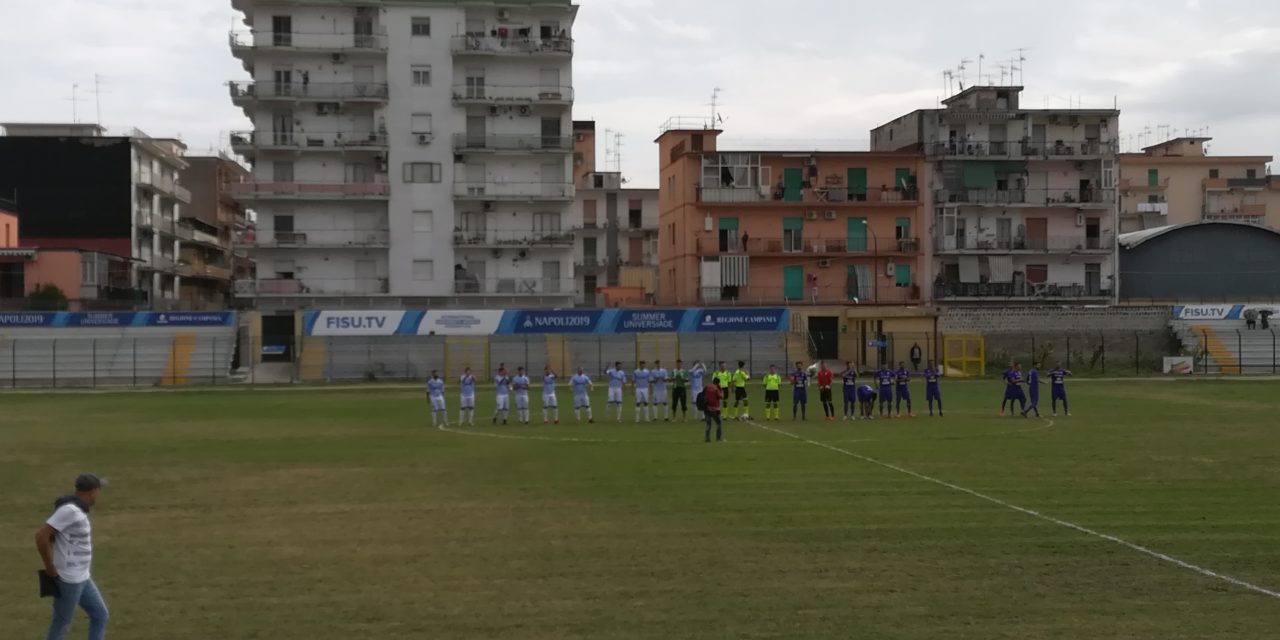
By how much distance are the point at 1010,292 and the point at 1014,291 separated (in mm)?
276

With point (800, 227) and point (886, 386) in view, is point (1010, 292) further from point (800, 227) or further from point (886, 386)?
point (886, 386)

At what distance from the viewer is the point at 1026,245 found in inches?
3221

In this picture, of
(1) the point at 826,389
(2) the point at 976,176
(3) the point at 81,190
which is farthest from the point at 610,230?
(1) the point at 826,389

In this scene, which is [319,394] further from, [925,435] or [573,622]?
[573,622]

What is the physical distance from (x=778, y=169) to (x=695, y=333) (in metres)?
16.8

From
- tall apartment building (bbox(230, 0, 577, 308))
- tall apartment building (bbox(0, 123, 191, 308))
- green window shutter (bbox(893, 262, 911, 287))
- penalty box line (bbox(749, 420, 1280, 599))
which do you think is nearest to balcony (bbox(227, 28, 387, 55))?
tall apartment building (bbox(230, 0, 577, 308))

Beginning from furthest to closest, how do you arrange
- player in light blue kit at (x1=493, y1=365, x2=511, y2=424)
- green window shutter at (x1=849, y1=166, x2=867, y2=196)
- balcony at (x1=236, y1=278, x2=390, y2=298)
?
green window shutter at (x1=849, y1=166, x2=867, y2=196)
balcony at (x1=236, y1=278, x2=390, y2=298)
player in light blue kit at (x1=493, y1=365, x2=511, y2=424)

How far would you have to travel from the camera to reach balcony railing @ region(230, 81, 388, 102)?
74.8 metres

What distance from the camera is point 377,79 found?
76438mm

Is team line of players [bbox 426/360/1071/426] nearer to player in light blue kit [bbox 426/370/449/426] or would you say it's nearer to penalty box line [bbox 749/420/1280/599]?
player in light blue kit [bbox 426/370/449/426]

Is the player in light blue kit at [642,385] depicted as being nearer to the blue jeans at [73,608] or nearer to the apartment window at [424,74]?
the blue jeans at [73,608]

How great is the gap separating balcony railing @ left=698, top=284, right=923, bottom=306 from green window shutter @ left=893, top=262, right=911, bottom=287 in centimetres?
29

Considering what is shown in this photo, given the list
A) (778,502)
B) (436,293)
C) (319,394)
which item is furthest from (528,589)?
(436,293)

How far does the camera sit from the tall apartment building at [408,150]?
75562mm
